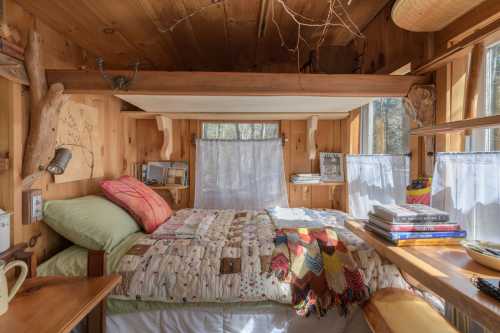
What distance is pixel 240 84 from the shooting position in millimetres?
1512

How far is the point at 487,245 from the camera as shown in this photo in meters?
0.97

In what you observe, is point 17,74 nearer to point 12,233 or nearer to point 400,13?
point 12,233

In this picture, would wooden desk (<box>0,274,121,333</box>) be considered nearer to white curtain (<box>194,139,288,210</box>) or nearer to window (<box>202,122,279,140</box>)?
white curtain (<box>194,139,288,210</box>)

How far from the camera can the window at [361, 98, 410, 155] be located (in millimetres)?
1969

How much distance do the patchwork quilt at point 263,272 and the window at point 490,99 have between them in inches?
29.5

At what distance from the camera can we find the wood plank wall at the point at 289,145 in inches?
108

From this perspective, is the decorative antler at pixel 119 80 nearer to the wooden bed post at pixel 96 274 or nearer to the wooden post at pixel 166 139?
the wooden bed post at pixel 96 274

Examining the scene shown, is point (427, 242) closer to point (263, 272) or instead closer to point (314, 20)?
point (263, 272)

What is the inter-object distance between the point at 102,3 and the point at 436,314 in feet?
7.57

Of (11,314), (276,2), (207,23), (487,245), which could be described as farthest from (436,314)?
(207,23)

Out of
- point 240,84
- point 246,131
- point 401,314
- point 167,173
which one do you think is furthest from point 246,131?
point 401,314

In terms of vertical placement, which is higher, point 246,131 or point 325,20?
point 325,20

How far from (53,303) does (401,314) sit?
139cm

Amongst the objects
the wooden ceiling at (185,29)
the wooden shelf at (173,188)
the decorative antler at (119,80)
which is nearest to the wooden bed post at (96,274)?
the decorative antler at (119,80)
